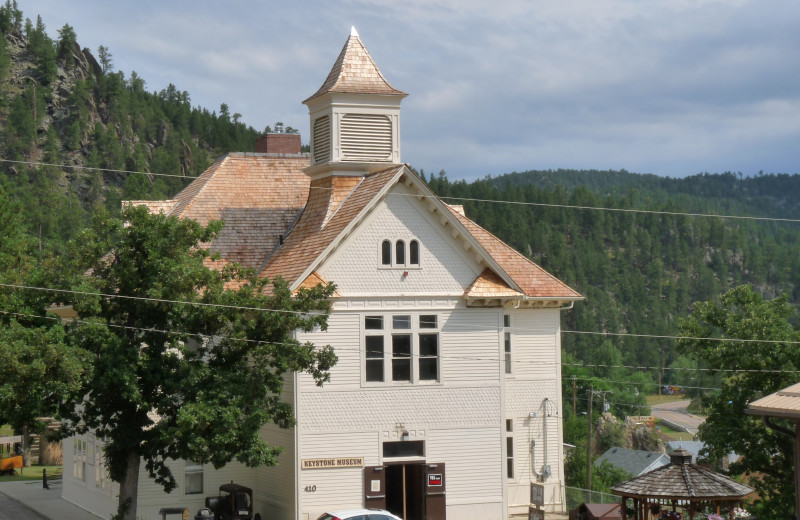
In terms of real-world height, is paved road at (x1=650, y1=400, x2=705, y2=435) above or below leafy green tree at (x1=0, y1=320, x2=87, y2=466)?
below

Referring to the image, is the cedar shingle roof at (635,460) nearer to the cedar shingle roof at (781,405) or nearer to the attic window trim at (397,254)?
the attic window trim at (397,254)

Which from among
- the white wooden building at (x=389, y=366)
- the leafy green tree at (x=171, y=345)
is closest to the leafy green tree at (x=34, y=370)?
the leafy green tree at (x=171, y=345)

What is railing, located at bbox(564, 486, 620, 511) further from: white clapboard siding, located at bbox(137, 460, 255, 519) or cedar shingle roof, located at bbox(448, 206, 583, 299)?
white clapboard siding, located at bbox(137, 460, 255, 519)

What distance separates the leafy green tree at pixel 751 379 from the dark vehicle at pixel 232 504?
1502 cm

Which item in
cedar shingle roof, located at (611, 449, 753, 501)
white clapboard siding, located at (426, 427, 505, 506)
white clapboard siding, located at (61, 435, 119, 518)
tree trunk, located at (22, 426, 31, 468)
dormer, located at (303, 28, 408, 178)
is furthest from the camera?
tree trunk, located at (22, 426, 31, 468)

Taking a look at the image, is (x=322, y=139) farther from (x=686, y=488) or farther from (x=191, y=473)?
(x=686, y=488)

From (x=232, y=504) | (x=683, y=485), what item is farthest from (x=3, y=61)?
(x=683, y=485)

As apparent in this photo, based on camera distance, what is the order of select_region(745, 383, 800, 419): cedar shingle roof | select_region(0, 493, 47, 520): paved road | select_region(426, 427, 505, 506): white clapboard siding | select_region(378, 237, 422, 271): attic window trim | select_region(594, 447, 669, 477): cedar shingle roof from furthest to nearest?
select_region(594, 447, 669, 477): cedar shingle roof → select_region(0, 493, 47, 520): paved road → select_region(378, 237, 422, 271): attic window trim → select_region(426, 427, 505, 506): white clapboard siding → select_region(745, 383, 800, 419): cedar shingle roof

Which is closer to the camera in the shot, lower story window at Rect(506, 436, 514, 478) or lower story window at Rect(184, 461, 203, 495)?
lower story window at Rect(184, 461, 203, 495)

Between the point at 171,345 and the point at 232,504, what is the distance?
7506 mm

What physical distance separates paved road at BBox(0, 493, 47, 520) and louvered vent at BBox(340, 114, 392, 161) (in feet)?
51.8

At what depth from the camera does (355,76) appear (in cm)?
3747

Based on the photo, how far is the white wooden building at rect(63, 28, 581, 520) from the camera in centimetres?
3275

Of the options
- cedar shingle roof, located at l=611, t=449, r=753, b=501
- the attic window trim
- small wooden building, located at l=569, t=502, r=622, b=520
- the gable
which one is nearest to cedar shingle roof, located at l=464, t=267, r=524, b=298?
the gable
